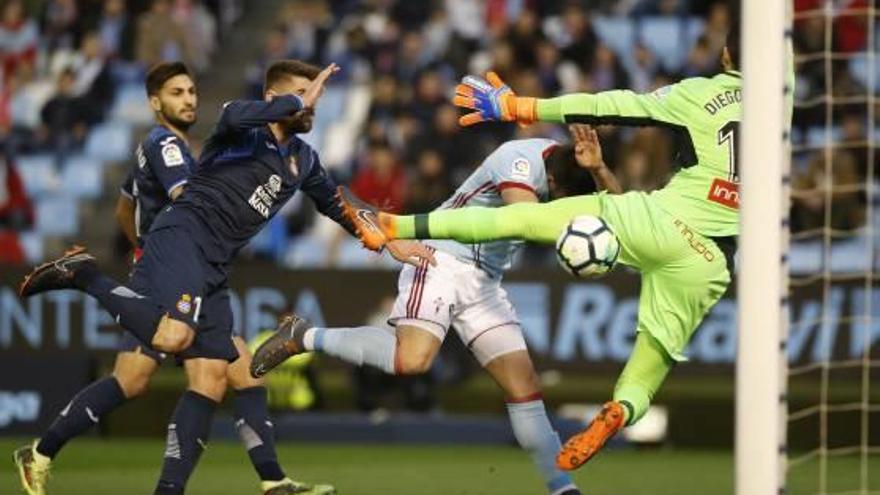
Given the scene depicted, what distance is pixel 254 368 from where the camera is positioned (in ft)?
31.9

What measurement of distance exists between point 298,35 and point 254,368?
37.9 feet

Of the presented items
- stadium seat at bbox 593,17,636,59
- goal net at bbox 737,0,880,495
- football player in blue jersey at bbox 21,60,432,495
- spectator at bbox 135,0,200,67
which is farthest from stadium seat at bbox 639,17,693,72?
football player in blue jersey at bbox 21,60,432,495

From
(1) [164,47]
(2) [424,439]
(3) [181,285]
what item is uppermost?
(1) [164,47]

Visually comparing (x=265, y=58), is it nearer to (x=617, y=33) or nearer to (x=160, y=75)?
(x=617, y=33)

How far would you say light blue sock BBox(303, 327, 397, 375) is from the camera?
974 centimetres

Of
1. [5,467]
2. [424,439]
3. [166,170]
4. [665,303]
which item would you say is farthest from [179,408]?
[424,439]

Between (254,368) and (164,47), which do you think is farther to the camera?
(164,47)

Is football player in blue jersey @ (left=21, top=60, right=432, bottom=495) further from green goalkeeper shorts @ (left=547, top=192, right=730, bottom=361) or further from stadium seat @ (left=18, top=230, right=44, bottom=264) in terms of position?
stadium seat @ (left=18, top=230, right=44, bottom=264)

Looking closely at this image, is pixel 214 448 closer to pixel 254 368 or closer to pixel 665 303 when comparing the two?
pixel 254 368

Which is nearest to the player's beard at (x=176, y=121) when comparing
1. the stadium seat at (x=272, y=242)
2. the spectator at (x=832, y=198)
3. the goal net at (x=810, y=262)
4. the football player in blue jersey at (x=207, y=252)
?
the football player in blue jersey at (x=207, y=252)

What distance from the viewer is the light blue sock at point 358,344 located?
9.74 metres

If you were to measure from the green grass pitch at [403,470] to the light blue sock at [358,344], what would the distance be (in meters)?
1.30

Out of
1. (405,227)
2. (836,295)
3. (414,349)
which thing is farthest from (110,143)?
(405,227)

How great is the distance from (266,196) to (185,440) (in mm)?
1235
